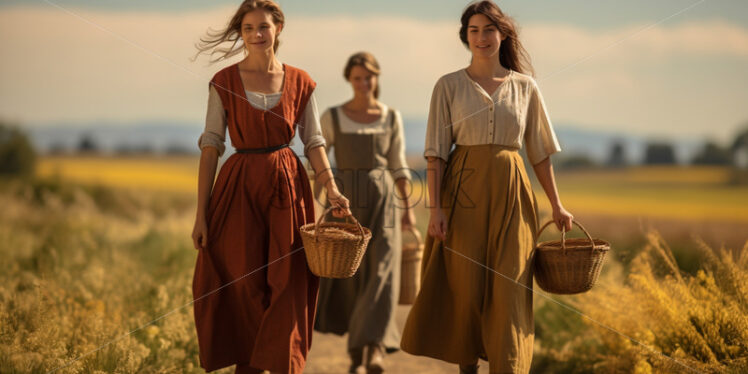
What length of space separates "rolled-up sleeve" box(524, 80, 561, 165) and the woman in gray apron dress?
201 cm

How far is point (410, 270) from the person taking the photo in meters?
6.40

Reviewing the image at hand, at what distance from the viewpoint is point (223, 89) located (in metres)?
4.33

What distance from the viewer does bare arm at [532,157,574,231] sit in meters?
4.32

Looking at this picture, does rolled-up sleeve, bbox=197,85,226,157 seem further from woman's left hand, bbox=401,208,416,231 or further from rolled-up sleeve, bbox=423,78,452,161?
woman's left hand, bbox=401,208,416,231

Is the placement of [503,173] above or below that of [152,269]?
above

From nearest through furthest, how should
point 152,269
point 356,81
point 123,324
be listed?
point 123,324, point 356,81, point 152,269

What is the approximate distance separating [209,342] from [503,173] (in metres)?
1.94

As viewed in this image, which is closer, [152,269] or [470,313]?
[470,313]

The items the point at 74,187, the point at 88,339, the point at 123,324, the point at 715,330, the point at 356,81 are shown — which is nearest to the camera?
the point at 715,330

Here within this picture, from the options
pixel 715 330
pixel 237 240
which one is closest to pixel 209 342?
pixel 237 240

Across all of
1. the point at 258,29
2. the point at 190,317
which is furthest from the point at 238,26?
the point at 190,317

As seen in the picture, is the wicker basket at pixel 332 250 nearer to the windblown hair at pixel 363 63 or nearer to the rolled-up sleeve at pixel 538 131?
the rolled-up sleeve at pixel 538 131

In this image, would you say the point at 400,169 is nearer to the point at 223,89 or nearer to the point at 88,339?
the point at 223,89

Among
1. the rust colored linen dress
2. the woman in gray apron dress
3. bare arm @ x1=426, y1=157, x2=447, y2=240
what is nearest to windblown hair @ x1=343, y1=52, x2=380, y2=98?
the woman in gray apron dress
